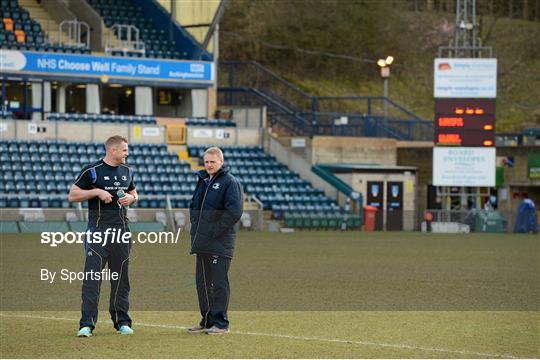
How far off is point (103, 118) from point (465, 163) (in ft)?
43.4

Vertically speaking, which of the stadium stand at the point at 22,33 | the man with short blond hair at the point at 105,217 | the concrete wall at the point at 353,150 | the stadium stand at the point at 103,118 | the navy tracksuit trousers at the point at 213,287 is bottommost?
the navy tracksuit trousers at the point at 213,287

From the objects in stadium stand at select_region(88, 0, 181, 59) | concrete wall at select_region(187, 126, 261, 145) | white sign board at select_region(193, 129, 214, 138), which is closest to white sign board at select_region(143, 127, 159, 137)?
concrete wall at select_region(187, 126, 261, 145)

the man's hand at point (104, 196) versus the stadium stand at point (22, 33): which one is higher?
the stadium stand at point (22, 33)

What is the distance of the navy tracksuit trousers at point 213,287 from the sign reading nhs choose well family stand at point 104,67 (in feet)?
107

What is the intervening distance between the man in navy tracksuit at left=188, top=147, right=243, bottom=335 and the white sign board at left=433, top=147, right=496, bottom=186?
3004 centimetres

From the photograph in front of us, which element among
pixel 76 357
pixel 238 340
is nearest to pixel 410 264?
pixel 238 340

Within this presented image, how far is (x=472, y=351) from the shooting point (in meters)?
11.5

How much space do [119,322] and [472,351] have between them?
357 centimetres

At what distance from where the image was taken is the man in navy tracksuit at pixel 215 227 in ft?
39.3

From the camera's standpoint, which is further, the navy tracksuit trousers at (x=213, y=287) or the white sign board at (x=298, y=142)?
the white sign board at (x=298, y=142)

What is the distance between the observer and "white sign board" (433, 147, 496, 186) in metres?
41.5

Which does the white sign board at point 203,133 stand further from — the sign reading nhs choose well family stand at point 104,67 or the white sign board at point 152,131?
the sign reading nhs choose well family stand at point 104,67

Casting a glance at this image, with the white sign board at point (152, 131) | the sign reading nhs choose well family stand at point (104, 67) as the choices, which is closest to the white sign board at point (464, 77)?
the sign reading nhs choose well family stand at point (104, 67)

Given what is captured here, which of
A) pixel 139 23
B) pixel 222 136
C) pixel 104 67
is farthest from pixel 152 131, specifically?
pixel 139 23
